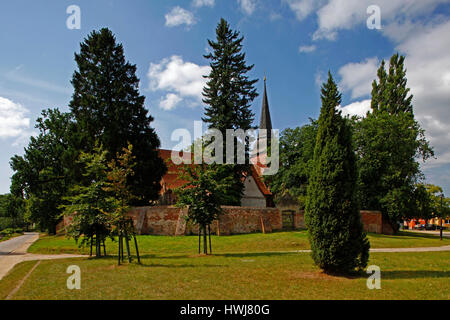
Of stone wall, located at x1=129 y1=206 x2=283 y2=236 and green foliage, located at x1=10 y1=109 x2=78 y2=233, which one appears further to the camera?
green foliage, located at x1=10 y1=109 x2=78 y2=233

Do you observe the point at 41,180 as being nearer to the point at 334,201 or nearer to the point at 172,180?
the point at 172,180

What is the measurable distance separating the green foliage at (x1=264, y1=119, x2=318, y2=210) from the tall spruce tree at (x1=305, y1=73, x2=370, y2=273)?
73.1 ft

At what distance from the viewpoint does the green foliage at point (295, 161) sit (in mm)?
34213

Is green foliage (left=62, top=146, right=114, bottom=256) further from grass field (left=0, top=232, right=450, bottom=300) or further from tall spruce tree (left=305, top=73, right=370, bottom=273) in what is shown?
tall spruce tree (left=305, top=73, right=370, bottom=273)

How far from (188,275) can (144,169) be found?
19.9 meters

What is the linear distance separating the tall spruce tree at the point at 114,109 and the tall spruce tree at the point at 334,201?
830 inches

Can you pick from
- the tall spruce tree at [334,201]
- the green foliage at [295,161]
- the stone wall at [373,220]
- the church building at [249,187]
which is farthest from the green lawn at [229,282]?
the church building at [249,187]

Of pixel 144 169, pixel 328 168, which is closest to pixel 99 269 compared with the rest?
pixel 328 168

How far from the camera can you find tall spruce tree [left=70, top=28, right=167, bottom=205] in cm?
2906

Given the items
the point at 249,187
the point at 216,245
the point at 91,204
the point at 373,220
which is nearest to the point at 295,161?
the point at 249,187

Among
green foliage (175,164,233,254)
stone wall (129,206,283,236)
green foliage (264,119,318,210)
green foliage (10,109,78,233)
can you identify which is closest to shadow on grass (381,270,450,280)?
green foliage (175,164,233,254)

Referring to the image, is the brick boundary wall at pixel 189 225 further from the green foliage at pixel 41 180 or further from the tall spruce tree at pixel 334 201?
the tall spruce tree at pixel 334 201

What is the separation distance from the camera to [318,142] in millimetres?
11070
